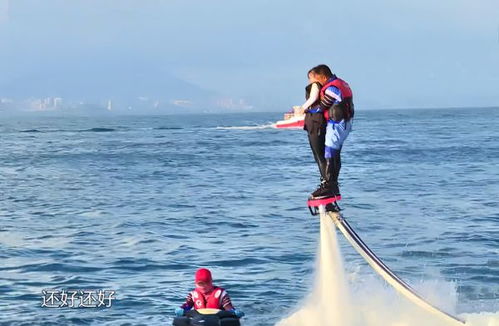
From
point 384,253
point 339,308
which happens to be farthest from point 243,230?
point 339,308

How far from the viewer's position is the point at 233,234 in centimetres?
3503

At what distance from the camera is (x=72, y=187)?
59.3 m

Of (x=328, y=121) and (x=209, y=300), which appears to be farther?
(x=209, y=300)

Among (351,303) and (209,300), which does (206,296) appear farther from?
(351,303)

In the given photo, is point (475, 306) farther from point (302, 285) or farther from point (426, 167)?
point (426, 167)

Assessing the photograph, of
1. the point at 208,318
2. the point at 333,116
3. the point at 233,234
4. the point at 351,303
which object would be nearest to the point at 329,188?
the point at 333,116

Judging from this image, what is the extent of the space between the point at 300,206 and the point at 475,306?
76.2ft

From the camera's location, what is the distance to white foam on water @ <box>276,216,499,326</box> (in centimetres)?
1525

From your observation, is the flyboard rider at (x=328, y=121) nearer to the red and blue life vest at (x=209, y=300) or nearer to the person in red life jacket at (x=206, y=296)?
the person in red life jacket at (x=206, y=296)

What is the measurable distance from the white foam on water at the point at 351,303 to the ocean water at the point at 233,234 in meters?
0.16

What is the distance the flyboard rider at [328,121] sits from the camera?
45.4 ft

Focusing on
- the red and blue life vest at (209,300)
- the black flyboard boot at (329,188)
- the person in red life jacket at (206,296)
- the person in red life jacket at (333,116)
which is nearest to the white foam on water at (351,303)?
the black flyboard boot at (329,188)

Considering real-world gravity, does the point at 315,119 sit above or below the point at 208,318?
above

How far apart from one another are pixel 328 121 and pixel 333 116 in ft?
0.76
